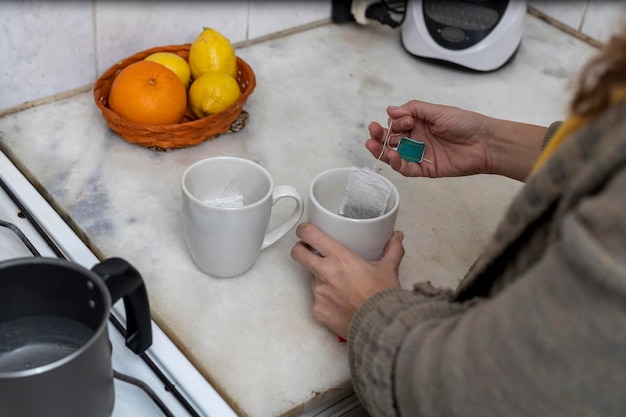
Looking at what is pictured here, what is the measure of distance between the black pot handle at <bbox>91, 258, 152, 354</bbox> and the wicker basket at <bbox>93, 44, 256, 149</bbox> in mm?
329

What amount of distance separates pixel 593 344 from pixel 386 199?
0.38 m

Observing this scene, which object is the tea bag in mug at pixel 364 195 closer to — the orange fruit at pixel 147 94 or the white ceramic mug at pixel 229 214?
the white ceramic mug at pixel 229 214

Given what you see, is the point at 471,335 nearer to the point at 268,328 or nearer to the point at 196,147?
the point at 268,328

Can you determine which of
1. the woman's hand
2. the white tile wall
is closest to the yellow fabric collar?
the woman's hand

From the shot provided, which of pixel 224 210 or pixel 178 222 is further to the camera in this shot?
pixel 178 222

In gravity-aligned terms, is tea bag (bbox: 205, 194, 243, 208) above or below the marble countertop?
above

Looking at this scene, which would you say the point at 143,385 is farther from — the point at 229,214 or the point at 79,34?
the point at 79,34

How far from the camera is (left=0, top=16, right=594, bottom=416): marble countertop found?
738 millimetres

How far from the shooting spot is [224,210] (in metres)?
0.73

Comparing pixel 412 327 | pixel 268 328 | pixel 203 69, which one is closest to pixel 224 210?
pixel 268 328

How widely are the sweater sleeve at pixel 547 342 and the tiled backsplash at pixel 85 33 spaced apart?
59cm

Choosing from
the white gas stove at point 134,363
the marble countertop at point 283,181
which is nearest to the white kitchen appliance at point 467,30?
the marble countertop at point 283,181

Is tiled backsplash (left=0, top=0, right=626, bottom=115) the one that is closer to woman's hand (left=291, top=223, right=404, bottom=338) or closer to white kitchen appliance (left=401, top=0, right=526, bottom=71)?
white kitchen appliance (left=401, top=0, right=526, bottom=71)

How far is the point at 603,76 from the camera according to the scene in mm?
452
